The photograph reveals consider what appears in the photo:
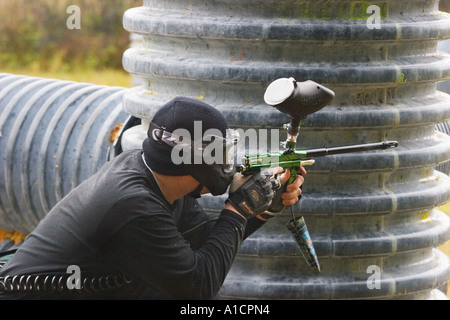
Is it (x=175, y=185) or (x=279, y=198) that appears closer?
(x=175, y=185)

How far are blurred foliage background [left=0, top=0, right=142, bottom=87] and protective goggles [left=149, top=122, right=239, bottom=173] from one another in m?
12.4

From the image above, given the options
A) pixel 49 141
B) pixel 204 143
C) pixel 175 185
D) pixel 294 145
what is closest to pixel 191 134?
pixel 204 143

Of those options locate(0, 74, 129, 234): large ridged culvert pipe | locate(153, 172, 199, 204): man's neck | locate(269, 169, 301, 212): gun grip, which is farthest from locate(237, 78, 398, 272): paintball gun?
locate(0, 74, 129, 234): large ridged culvert pipe

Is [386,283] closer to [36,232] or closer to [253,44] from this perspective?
[253,44]

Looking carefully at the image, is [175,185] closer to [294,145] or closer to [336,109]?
[294,145]

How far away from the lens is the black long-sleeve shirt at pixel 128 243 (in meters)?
3.31

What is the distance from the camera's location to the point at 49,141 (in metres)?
5.53

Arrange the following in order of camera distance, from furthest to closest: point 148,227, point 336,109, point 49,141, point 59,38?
1. point 59,38
2. point 49,141
3. point 336,109
4. point 148,227

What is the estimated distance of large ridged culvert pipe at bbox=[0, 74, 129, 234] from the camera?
210 inches

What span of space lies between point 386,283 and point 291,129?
100 centimetres

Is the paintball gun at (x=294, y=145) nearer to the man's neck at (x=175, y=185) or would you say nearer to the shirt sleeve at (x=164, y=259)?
the man's neck at (x=175, y=185)

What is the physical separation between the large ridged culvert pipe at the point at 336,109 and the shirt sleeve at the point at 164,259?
611 mm

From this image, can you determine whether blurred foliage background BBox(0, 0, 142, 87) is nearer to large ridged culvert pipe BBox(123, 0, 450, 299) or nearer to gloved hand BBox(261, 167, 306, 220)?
large ridged culvert pipe BBox(123, 0, 450, 299)

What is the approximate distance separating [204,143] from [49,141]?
2.39m
